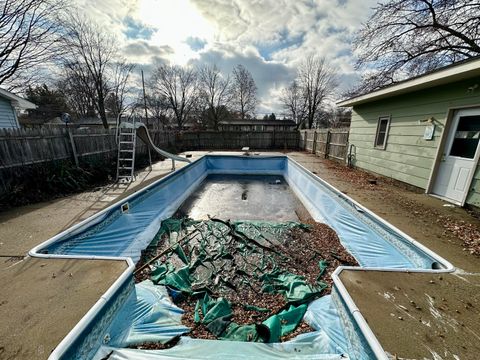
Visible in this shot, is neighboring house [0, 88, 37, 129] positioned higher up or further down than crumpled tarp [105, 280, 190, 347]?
higher up

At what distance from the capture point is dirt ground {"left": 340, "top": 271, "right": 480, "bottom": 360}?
1.41 meters

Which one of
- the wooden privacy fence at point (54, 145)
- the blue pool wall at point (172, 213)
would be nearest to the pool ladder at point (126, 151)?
the wooden privacy fence at point (54, 145)

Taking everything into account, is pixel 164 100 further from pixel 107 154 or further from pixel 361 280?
pixel 361 280

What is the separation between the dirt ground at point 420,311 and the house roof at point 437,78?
383cm

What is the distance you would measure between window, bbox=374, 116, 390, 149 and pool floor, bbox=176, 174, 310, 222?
344cm

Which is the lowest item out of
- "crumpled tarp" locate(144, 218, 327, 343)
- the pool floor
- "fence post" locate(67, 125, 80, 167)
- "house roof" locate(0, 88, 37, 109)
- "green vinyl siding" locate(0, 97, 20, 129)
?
the pool floor

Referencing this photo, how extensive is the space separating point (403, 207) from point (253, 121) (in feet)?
126

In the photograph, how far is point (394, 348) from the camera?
1381 millimetres

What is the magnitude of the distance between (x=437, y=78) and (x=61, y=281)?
285 inches

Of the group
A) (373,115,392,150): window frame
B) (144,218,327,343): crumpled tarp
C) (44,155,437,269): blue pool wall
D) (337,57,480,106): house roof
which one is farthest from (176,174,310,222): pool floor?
(337,57,480,106): house roof

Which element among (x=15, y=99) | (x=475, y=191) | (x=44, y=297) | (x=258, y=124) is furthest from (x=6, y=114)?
(x=258, y=124)

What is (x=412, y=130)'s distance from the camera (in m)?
5.52

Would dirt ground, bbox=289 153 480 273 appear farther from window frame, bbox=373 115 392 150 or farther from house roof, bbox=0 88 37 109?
house roof, bbox=0 88 37 109

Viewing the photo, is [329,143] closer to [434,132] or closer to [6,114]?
[434,132]
